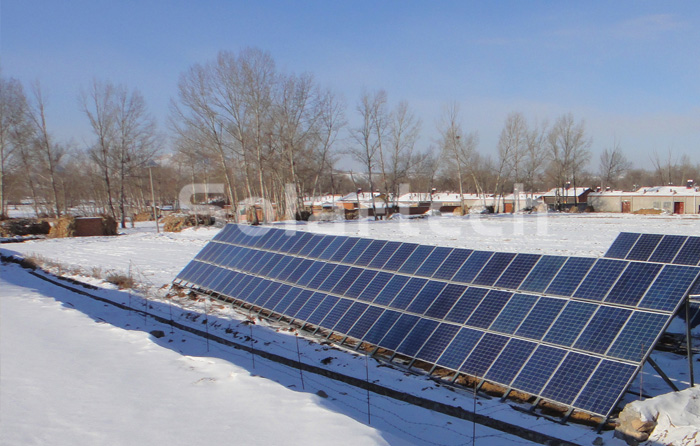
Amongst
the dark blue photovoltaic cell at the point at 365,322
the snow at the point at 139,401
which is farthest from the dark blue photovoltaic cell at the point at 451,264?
the snow at the point at 139,401

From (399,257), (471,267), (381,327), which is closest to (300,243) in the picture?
(399,257)

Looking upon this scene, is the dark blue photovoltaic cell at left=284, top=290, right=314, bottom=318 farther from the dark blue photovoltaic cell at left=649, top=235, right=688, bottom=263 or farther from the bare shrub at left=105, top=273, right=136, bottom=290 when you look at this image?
the bare shrub at left=105, top=273, right=136, bottom=290

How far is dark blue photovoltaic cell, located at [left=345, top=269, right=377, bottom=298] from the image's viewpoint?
32.8ft

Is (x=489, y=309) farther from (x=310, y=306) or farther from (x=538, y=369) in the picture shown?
(x=310, y=306)

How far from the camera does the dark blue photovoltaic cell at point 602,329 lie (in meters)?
6.36

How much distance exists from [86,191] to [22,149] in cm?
1869

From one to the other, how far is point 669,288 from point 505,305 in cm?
231

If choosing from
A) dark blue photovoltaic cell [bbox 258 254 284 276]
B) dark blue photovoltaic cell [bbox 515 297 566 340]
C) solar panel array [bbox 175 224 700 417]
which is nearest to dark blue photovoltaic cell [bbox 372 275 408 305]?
solar panel array [bbox 175 224 700 417]

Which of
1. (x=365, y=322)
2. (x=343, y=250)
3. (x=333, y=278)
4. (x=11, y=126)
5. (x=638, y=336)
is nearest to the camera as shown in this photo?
(x=638, y=336)

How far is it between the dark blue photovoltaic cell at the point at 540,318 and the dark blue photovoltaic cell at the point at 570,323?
A: 0.10m

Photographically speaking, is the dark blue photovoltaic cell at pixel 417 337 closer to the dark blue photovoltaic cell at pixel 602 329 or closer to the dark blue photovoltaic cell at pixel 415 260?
the dark blue photovoltaic cell at pixel 415 260

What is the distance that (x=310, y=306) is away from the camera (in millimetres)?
10383

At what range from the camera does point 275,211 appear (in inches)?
1732

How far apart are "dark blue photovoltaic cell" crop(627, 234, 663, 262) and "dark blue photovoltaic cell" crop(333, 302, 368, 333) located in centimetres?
493
